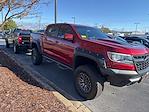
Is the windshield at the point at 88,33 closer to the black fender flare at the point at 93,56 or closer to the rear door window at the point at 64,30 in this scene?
the rear door window at the point at 64,30

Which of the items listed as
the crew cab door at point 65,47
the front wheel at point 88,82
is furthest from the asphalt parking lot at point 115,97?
the crew cab door at point 65,47

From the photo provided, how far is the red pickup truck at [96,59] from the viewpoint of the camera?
475 cm

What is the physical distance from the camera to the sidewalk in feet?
13.6

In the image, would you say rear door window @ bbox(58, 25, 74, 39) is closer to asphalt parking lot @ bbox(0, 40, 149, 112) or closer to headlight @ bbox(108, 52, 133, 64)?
asphalt parking lot @ bbox(0, 40, 149, 112)

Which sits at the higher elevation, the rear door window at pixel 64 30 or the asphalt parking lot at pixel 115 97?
the rear door window at pixel 64 30

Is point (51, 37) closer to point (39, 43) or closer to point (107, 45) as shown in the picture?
point (39, 43)

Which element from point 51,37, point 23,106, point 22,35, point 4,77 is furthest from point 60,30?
point 22,35

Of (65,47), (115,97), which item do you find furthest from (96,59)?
(65,47)

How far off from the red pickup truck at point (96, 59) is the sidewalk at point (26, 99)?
95 cm

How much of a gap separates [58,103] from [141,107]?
195 cm

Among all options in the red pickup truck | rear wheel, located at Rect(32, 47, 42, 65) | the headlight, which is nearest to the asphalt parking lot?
the red pickup truck

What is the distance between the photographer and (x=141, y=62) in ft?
16.5

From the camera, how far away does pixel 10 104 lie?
4.25 m

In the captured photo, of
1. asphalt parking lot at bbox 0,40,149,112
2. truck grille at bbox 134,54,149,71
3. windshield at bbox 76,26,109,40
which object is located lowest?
asphalt parking lot at bbox 0,40,149,112
